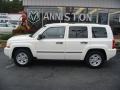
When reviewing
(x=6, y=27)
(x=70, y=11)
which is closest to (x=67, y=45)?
(x=70, y=11)

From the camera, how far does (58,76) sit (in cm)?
924

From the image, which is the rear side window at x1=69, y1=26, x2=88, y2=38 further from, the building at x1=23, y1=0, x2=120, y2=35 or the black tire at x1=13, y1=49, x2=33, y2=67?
the building at x1=23, y1=0, x2=120, y2=35

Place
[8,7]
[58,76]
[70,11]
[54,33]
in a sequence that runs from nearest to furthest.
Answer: [58,76], [54,33], [70,11], [8,7]

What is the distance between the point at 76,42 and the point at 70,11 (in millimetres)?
12006

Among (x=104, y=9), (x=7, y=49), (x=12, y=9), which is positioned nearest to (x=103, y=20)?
(x=104, y=9)

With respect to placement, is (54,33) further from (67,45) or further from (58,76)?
(58,76)

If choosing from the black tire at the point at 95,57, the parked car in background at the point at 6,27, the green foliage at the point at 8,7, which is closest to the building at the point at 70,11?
the parked car in background at the point at 6,27

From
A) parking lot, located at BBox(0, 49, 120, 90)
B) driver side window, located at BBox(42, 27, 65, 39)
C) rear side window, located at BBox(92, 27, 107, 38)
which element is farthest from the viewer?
rear side window, located at BBox(92, 27, 107, 38)

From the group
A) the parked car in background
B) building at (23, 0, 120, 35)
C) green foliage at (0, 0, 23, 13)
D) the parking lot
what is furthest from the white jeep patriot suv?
green foliage at (0, 0, 23, 13)

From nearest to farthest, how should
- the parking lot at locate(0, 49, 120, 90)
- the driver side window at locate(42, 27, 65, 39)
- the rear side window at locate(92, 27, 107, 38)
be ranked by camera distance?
the parking lot at locate(0, 49, 120, 90)
the driver side window at locate(42, 27, 65, 39)
the rear side window at locate(92, 27, 107, 38)

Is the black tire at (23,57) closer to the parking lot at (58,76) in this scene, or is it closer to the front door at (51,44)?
the parking lot at (58,76)

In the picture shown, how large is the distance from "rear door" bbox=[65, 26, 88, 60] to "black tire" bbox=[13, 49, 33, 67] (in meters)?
1.46

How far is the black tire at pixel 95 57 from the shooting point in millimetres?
10422

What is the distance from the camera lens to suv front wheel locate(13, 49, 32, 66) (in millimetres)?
10469
